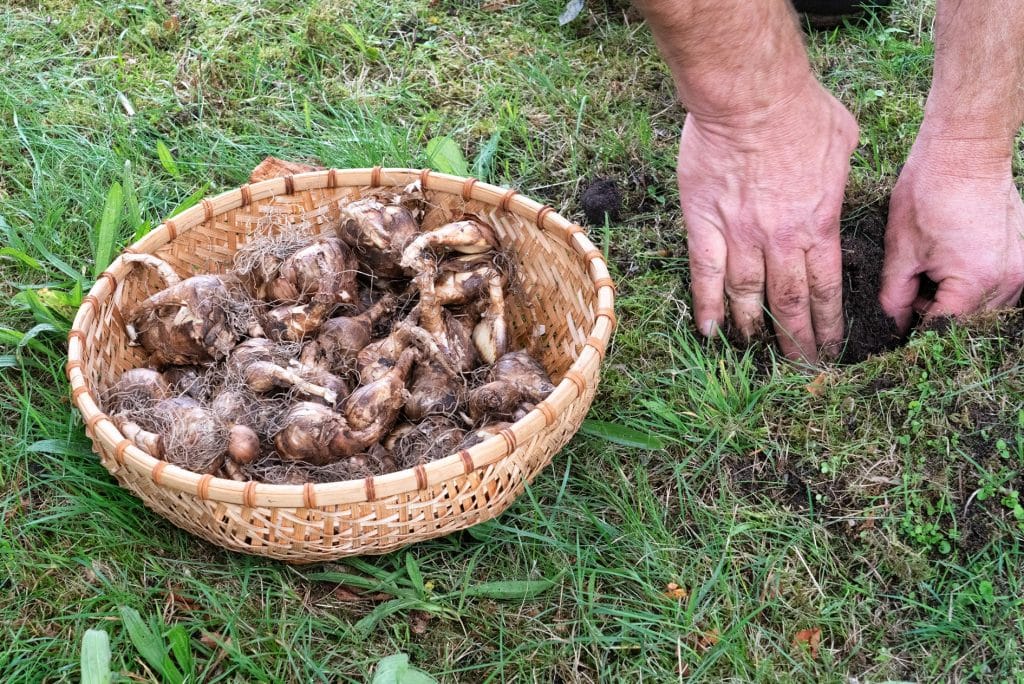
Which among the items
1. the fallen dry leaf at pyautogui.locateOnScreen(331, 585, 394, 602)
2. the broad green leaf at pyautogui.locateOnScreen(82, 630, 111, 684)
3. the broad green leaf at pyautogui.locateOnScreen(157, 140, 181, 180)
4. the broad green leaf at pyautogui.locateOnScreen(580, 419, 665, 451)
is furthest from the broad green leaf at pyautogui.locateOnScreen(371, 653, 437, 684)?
the broad green leaf at pyautogui.locateOnScreen(157, 140, 181, 180)

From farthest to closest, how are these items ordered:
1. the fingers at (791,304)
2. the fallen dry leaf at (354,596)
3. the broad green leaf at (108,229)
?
the broad green leaf at (108,229)
the fingers at (791,304)
the fallen dry leaf at (354,596)

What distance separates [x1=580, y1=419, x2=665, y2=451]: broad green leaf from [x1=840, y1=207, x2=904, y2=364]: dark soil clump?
538 mm

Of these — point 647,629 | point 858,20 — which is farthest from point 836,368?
point 858,20

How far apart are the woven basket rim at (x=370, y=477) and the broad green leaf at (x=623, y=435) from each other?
0.79ft

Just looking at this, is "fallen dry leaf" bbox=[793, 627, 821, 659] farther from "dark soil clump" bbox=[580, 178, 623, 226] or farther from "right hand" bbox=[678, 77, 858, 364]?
"dark soil clump" bbox=[580, 178, 623, 226]

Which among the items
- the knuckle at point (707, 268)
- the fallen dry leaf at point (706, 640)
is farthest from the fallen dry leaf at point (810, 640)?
the knuckle at point (707, 268)

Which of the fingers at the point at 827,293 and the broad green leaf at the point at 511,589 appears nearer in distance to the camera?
the broad green leaf at the point at 511,589

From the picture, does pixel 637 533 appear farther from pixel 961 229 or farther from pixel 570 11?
pixel 570 11

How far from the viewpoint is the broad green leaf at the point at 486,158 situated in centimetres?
270

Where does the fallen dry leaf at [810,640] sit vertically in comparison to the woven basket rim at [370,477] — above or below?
below

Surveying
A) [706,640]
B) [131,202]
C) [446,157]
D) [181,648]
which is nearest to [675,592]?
[706,640]

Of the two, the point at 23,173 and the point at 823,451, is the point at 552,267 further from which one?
the point at 23,173

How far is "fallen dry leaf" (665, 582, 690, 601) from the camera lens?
170 centimetres

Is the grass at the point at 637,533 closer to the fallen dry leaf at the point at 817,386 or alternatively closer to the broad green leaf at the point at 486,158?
the fallen dry leaf at the point at 817,386
